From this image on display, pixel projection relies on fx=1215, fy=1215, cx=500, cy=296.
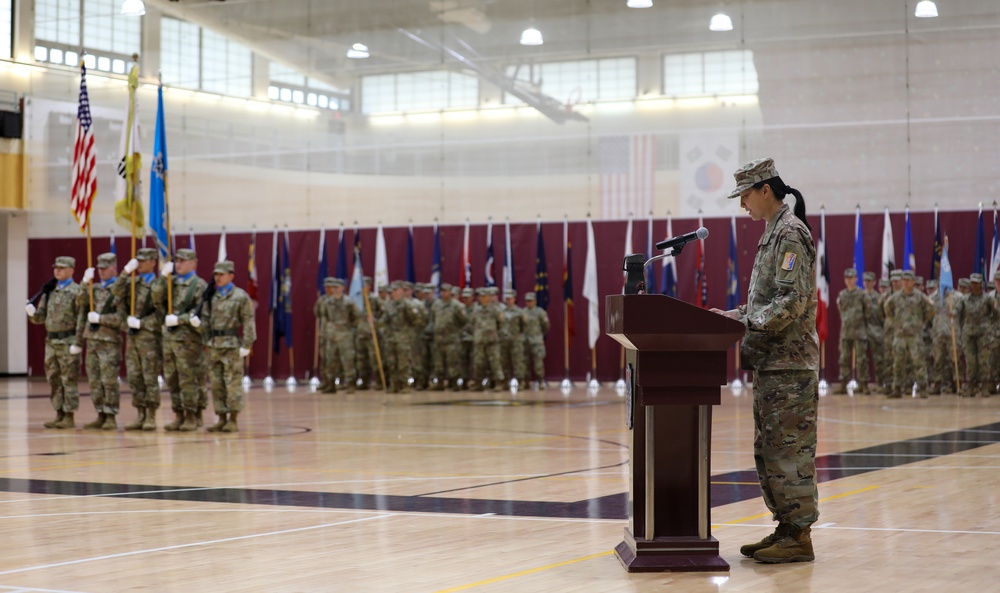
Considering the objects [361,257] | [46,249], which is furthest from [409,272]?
[46,249]

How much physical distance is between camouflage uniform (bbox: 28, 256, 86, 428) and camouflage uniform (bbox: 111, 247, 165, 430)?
1.69 ft

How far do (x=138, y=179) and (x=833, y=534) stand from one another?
8635 millimetres

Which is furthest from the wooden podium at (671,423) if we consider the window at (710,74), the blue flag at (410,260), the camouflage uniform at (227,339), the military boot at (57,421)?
the blue flag at (410,260)

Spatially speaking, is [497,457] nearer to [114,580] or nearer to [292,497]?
[292,497]

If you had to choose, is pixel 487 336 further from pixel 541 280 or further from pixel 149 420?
pixel 149 420

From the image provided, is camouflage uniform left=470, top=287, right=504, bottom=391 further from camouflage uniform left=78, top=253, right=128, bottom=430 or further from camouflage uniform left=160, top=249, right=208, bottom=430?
camouflage uniform left=78, top=253, right=128, bottom=430

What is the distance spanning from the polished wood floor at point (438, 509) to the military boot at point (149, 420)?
0.72ft

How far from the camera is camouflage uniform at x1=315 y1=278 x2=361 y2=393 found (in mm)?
17812

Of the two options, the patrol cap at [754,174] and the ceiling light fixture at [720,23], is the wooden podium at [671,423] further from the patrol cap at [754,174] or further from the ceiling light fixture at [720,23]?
the ceiling light fixture at [720,23]

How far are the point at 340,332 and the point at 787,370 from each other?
13.7 meters

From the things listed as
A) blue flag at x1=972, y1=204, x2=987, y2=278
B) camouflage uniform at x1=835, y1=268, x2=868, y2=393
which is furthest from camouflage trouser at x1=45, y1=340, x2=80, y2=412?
blue flag at x1=972, y1=204, x2=987, y2=278

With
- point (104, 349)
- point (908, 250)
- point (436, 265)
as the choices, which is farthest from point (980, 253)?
point (104, 349)

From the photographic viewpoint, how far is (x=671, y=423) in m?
4.49

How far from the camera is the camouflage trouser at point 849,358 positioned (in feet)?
53.7
